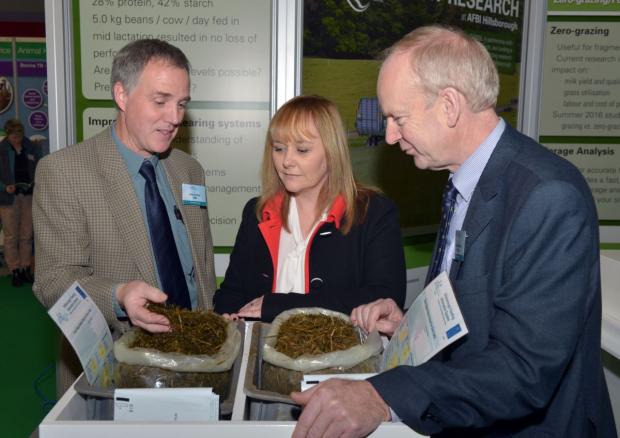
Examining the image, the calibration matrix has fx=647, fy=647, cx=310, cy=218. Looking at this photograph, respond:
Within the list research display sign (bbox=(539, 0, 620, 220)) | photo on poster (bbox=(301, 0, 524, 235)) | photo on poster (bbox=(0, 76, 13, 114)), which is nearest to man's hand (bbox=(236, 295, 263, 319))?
Answer: photo on poster (bbox=(301, 0, 524, 235))

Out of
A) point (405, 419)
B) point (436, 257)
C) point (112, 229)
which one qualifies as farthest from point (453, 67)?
point (112, 229)

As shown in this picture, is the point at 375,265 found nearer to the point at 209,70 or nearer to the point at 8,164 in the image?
the point at 209,70

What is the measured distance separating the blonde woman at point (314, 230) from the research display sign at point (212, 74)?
1.26m

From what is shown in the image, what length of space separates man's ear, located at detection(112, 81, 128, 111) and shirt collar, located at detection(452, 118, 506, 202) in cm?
125

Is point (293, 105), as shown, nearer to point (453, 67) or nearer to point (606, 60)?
point (453, 67)

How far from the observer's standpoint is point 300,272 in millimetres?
2367

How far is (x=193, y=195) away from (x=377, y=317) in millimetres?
1041

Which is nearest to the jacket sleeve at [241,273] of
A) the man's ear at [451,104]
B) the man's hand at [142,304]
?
the man's hand at [142,304]

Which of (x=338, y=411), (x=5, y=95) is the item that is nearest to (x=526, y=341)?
(x=338, y=411)

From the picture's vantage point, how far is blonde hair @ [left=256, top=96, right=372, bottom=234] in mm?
2396

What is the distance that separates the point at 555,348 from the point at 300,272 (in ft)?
3.86

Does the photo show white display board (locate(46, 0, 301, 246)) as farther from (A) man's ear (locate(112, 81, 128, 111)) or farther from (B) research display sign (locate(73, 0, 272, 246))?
(A) man's ear (locate(112, 81, 128, 111))

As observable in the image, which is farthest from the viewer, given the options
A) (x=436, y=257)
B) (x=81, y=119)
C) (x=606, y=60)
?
(x=606, y=60)

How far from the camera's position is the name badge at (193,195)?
2.54m
